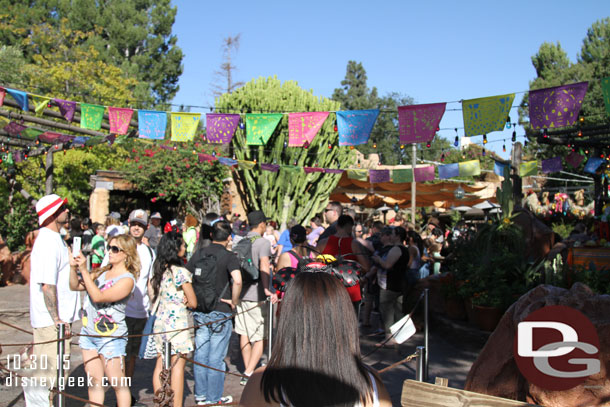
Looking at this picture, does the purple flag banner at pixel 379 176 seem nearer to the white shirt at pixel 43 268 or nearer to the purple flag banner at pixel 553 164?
the purple flag banner at pixel 553 164

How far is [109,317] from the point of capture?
4.30 meters

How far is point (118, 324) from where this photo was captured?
4.34 meters

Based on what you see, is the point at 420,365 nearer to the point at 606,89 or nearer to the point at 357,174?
the point at 606,89

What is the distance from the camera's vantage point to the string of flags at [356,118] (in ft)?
26.0

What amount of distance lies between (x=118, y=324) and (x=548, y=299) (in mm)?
3500

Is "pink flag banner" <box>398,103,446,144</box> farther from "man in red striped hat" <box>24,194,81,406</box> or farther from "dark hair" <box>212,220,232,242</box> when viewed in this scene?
"man in red striped hat" <box>24,194,81,406</box>

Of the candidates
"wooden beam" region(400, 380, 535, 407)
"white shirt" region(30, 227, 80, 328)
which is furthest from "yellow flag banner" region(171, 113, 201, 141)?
"wooden beam" region(400, 380, 535, 407)

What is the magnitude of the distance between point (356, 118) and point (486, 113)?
2.42m

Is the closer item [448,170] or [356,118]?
[356,118]

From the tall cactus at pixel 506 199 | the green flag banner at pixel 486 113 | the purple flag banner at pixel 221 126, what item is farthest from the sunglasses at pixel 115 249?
the tall cactus at pixel 506 199

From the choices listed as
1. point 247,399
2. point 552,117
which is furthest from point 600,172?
point 247,399

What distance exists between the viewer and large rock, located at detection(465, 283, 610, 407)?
152 inches

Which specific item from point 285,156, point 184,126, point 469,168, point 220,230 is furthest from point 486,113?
point 285,156

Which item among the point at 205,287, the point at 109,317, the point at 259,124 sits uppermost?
the point at 259,124
